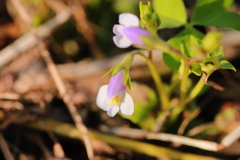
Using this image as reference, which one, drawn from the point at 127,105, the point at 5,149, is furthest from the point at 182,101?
the point at 5,149

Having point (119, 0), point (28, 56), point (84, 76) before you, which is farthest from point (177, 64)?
point (28, 56)

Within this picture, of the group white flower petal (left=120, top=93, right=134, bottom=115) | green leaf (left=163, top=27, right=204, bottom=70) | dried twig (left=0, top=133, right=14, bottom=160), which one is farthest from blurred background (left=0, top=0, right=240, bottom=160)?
Answer: white flower petal (left=120, top=93, right=134, bottom=115)

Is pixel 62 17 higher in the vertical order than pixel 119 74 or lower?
higher

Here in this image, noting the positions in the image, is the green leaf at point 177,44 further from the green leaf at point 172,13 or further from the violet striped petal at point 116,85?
the violet striped petal at point 116,85

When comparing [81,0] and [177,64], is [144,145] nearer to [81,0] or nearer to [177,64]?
[177,64]

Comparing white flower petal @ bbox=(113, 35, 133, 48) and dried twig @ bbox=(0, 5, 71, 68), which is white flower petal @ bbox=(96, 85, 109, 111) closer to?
white flower petal @ bbox=(113, 35, 133, 48)

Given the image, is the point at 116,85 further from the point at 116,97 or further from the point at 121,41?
the point at 121,41
